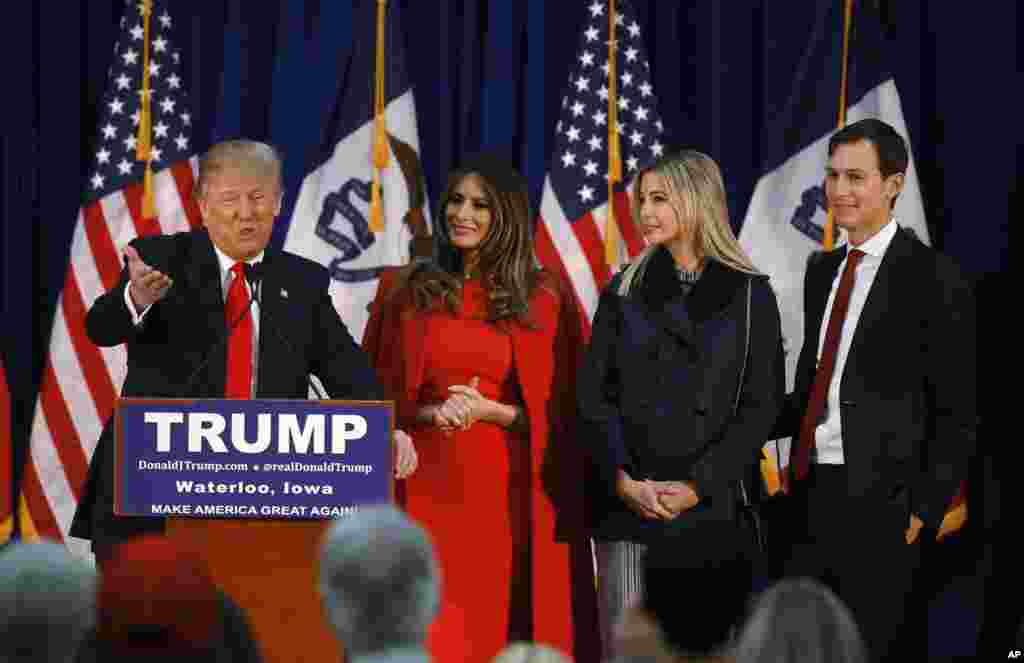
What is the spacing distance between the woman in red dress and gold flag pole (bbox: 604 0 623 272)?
1.36 m

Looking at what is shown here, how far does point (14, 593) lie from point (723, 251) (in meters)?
3.04

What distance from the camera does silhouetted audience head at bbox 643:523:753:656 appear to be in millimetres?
2354

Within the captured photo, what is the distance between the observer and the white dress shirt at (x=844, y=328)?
467 centimetres

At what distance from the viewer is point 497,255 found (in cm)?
510

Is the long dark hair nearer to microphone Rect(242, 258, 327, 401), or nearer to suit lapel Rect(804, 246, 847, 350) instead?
microphone Rect(242, 258, 327, 401)

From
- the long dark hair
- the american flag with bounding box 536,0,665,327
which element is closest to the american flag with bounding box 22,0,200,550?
the american flag with bounding box 536,0,665,327

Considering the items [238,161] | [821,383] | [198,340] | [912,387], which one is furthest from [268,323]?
[912,387]

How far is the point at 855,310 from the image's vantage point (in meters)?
4.78

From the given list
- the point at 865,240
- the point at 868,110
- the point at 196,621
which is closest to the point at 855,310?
the point at 865,240

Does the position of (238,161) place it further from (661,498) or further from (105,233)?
(105,233)

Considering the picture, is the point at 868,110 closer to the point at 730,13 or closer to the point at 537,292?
the point at 730,13

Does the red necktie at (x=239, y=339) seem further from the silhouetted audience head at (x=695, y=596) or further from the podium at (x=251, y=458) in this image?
the silhouetted audience head at (x=695, y=596)

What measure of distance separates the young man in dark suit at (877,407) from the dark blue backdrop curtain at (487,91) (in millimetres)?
1705

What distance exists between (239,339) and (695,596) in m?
2.30
